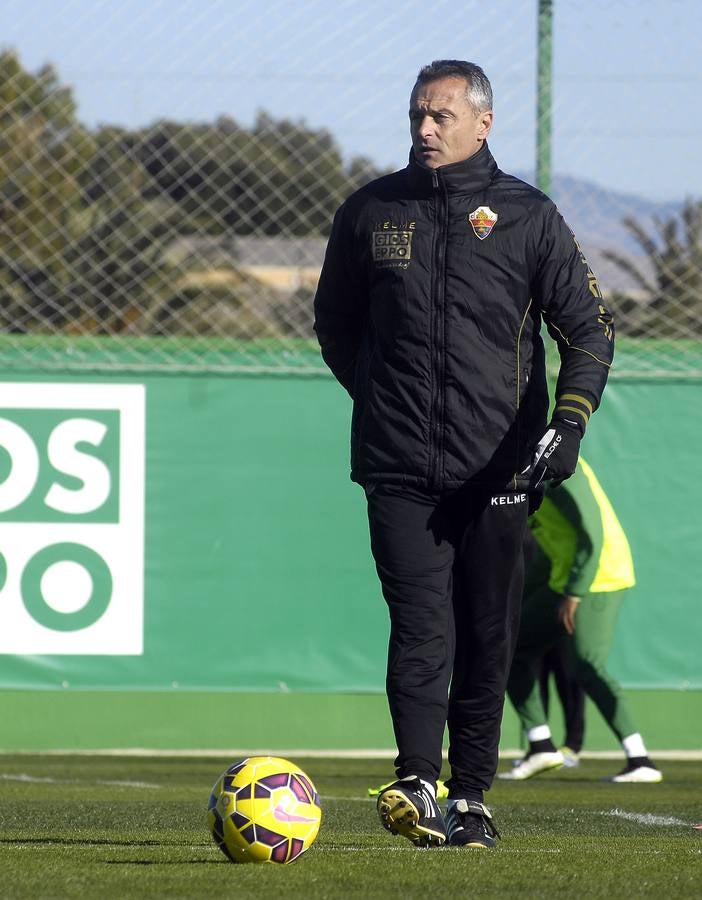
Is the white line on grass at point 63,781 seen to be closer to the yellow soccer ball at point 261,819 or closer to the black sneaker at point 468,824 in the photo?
the black sneaker at point 468,824

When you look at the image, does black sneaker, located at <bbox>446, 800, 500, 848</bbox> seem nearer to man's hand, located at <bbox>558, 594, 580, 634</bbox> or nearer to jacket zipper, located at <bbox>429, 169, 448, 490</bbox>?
jacket zipper, located at <bbox>429, 169, 448, 490</bbox>

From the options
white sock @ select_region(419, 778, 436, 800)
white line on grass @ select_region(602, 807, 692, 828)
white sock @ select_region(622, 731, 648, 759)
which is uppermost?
white sock @ select_region(419, 778, 436, 800)

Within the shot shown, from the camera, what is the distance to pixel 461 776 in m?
5.07

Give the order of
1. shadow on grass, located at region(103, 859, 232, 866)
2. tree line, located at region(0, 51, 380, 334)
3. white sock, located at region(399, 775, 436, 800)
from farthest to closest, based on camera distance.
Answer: tree line, located at region(0, 51, 380, 334) → white sock, located at region(399, 775, 436, 800) → shadow on grass, located at region(103, 859, 232, 866)

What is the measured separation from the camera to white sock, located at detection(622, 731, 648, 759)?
895 cm

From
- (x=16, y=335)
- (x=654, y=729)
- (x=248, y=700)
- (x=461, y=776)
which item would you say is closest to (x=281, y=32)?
(x=16, y=335)

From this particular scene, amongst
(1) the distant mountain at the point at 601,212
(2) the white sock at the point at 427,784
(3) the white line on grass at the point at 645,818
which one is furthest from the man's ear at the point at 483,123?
(1) the distant mountain at the point at 601,212

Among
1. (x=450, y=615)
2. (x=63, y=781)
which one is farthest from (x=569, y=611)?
(x=450, y=615)

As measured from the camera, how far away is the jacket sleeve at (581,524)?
29.1ft

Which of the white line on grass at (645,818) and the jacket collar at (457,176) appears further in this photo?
the white line on grass at (645,818)

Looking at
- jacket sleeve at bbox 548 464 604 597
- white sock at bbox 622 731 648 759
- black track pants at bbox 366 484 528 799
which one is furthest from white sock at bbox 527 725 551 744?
black track pants at bbox 366 484 528 799

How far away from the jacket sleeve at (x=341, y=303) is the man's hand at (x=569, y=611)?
3.88 m

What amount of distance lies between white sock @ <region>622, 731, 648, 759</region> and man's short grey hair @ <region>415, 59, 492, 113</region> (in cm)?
461

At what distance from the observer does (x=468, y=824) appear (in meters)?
5.03
